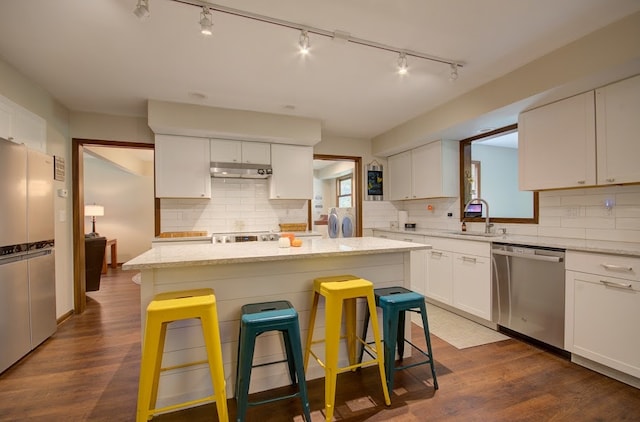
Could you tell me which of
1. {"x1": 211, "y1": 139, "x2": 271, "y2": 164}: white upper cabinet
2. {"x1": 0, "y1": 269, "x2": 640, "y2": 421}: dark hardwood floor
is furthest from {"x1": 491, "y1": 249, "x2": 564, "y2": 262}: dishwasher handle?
{"x1": 211, "y1": 139, "x2": 271, "y2": 164}: white upper cabinet

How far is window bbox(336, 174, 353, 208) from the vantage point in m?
8.45

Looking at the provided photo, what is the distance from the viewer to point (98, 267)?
467 centimetres

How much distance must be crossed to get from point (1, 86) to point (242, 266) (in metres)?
2.60

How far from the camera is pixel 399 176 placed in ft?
16.1

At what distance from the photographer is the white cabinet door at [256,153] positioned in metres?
4.14

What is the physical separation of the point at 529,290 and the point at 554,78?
1.78m

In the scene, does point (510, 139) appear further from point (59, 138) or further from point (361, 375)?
point (59, 138)

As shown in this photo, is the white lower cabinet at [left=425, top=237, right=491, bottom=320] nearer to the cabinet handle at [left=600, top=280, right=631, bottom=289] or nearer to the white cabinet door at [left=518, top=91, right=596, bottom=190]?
the white cabinet door at [left=518, top=91, right=596, bottom=190]

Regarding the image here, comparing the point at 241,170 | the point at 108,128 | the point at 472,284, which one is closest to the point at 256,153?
the point at 241,170

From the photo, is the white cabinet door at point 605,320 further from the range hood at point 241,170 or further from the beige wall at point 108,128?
the beige wall at point 108,128

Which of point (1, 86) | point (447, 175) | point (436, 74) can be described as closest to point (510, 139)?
point (447, 175)

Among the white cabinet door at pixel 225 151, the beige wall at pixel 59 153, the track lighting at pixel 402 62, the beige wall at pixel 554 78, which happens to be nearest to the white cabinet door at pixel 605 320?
the beige wall at pixel 554 78

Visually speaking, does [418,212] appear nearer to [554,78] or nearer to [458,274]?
[458,274]

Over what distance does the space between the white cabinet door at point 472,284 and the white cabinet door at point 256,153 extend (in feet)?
9.06
